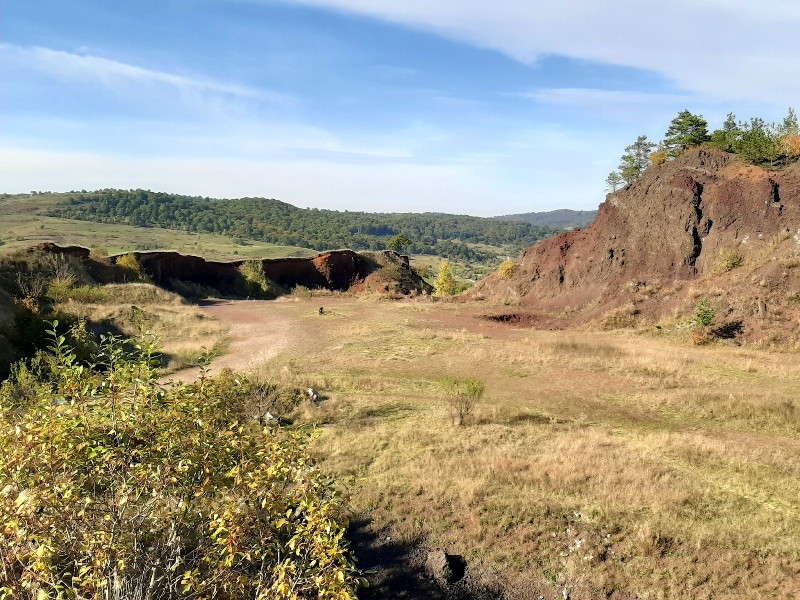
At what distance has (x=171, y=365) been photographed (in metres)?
21.5

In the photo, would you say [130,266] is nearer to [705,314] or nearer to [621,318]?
[621,318]

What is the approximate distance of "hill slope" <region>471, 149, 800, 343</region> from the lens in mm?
26781

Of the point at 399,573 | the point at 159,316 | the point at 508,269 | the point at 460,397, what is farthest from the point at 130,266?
the point at 399,573

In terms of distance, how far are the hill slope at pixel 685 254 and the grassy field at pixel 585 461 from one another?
593cm

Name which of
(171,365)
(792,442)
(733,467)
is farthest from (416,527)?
(171,365)

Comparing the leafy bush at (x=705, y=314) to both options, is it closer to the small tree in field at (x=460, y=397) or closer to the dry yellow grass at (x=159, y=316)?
the small tree in field at (x=460, y=397)

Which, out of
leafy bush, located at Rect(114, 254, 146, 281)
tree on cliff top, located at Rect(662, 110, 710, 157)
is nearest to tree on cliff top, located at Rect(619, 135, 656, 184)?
tree on cliff top, located at Rect(662, 110, 710, 157)

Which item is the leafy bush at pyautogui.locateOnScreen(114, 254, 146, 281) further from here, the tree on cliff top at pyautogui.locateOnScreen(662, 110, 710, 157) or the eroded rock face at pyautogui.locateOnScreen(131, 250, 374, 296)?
the tree on cliff top at pyautogui.locateOnScreen(662, 110, 710, 157)

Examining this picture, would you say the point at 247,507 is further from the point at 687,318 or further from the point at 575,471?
the point at 687,318

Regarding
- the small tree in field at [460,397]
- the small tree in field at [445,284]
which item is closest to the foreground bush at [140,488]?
the small tree in field at [460,397]

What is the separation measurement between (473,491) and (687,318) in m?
23.3

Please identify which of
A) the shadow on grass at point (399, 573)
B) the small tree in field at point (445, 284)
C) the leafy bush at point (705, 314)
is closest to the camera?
the shadow on grass at point (399, 573)

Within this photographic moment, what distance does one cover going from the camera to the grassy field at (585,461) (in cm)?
806

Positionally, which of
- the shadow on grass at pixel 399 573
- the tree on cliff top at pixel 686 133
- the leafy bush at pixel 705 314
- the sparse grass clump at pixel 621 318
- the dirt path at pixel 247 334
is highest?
the tree on cliff top at pixel 686 133
